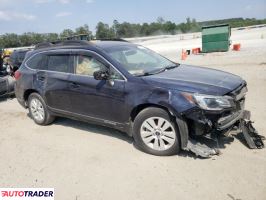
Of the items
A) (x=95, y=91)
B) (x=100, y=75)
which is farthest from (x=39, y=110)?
(x=100, y=75)

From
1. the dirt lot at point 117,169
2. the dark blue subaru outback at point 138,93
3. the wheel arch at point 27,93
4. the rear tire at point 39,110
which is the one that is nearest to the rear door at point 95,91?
the dark blue subaru outback at point 138,93

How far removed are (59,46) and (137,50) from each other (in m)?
1.63

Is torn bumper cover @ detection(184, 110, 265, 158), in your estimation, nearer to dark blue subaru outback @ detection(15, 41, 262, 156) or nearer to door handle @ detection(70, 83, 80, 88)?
dark blue subaru outback @ detection(15, 41, 262, 156)

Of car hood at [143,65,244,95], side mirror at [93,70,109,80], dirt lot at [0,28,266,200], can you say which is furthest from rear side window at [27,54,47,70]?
car hood at [143,65,244,95]

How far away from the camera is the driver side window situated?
19.5 feet

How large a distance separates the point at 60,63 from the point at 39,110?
1.32m

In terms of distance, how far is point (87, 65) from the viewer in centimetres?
615

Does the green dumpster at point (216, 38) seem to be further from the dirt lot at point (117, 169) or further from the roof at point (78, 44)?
the roof at point (78, 44)

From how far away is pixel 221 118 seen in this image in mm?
4945

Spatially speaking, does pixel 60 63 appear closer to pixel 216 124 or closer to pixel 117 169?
pixel 117 169

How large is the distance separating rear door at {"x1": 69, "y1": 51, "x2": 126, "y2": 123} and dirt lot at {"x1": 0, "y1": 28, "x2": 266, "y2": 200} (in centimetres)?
58

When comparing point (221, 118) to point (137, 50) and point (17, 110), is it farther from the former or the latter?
point (17, 110)

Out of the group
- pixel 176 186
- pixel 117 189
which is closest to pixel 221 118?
pixel 176 186

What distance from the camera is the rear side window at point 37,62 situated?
7.17 metres
